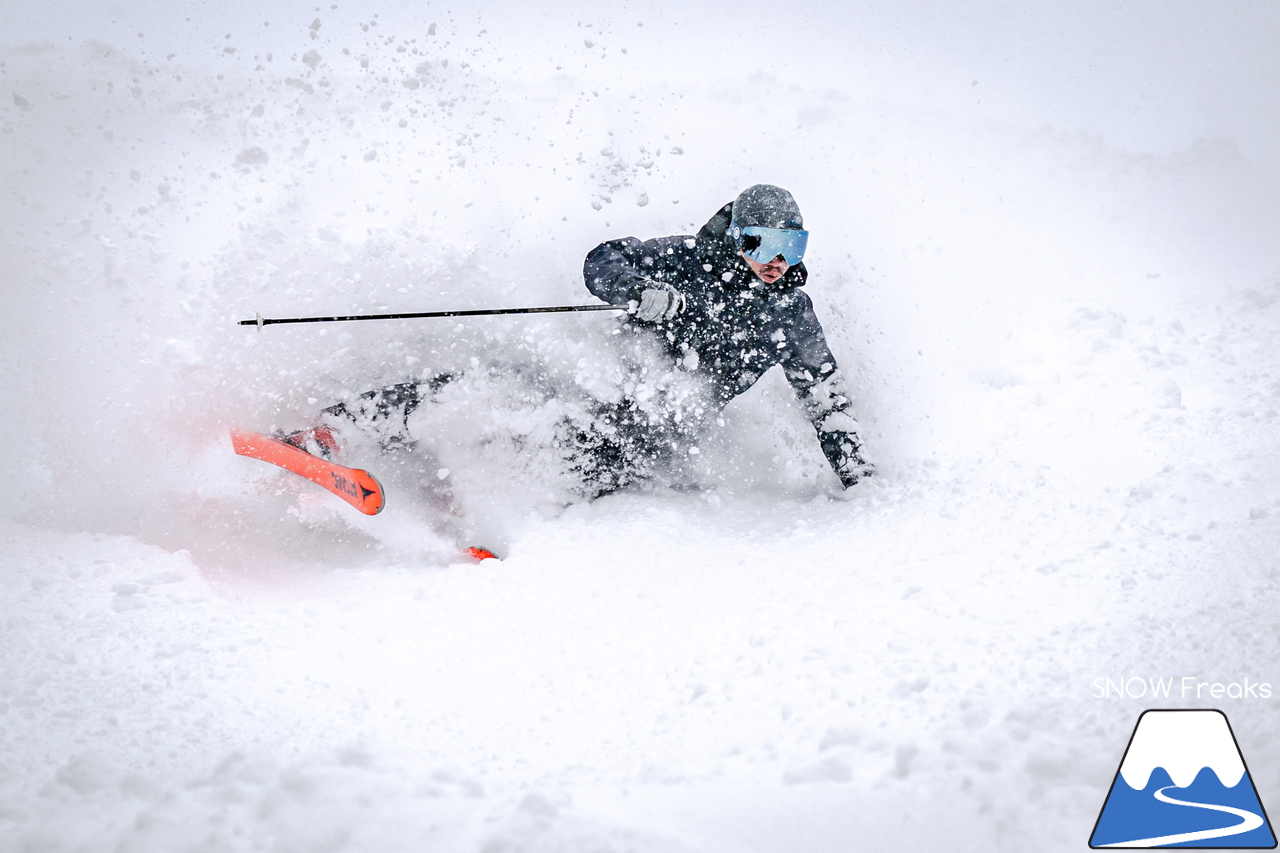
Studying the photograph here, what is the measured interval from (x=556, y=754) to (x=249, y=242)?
3331 mm

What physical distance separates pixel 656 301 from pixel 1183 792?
2.33 meters

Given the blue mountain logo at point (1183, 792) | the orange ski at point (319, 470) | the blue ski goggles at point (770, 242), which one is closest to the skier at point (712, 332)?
the blue ski goggles at point (770, 242)

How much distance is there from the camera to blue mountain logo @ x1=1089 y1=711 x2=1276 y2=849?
4.14 ft

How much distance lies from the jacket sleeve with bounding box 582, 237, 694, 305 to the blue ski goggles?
1.15 feet

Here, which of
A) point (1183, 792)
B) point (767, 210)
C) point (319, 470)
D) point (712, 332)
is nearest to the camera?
point (1183, 792)

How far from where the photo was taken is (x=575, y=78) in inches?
191

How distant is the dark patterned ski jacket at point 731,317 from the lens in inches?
122

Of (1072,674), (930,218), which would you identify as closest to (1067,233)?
(930,218)

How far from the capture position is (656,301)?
3000mm

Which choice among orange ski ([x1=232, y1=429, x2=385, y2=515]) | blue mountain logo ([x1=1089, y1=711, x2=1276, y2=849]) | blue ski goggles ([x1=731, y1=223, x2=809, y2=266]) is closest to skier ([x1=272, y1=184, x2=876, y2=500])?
blue ski goggles ([x1=731, y1=223, x2=809, y2=266])

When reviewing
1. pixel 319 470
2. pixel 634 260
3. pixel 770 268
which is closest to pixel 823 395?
pixel 770 268

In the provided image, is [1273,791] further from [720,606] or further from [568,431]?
[568,431]

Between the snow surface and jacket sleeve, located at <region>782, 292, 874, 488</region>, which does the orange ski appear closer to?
the snow surface

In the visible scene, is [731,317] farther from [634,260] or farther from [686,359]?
[634,260]
